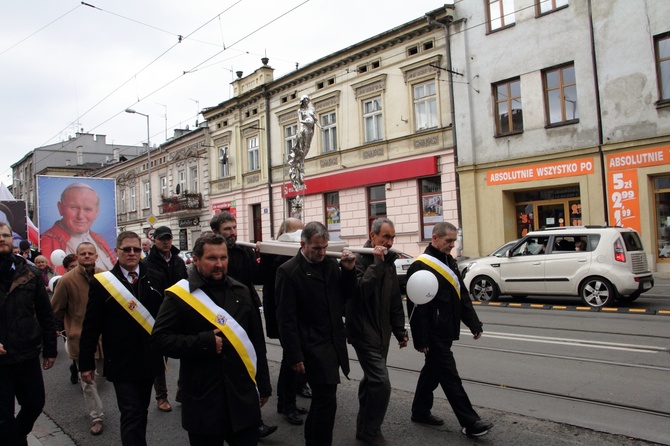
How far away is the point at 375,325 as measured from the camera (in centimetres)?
450

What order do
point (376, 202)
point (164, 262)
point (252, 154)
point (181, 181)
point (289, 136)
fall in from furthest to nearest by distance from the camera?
point (181, 181) → point (252, 154) → point (289, 136) → point (376, 202) → point (164, 262)

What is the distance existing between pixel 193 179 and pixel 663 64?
2778 centimetres

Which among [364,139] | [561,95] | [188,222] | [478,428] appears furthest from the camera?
[188,222]

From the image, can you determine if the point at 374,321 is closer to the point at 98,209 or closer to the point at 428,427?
the point at 428,427

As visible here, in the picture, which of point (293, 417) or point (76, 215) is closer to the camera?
point (293, 417)

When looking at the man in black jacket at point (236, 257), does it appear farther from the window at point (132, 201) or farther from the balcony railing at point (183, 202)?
the window at point (132, 201)

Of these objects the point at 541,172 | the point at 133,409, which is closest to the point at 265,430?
the point at 133,409

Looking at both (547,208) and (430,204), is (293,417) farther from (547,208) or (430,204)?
(430,204)

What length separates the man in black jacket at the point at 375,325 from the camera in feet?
14.4

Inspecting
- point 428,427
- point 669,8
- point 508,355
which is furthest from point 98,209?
point 669,8

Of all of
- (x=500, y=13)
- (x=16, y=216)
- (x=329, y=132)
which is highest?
(x=500, y=13)

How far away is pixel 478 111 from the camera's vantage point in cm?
1961

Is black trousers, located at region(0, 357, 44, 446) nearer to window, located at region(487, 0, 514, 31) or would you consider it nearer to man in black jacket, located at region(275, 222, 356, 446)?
man in black jacket, located at region(275, 222, 356, 446)

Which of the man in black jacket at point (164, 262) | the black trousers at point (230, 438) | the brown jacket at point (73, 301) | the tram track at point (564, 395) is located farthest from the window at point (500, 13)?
the black trousers at point (230, 438)
